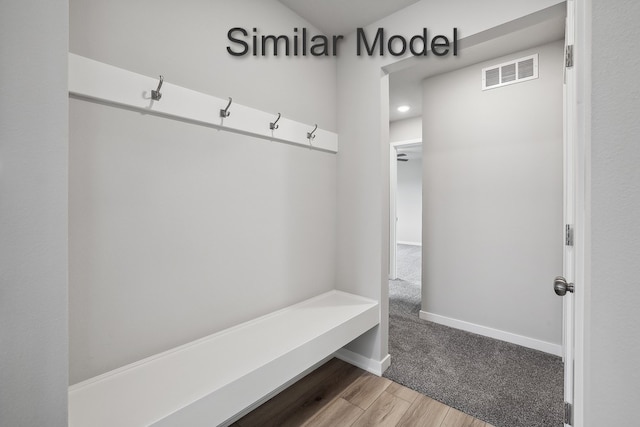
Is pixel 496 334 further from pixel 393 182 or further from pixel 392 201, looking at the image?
pixel 393 182

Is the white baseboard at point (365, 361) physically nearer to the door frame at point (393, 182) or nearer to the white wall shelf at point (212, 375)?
the white wall shelf at point (212, 375)

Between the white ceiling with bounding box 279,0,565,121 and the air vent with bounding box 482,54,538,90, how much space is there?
0.32 ft

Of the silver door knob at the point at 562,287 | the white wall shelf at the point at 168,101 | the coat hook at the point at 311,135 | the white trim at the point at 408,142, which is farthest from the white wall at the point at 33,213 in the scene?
the white trim at the point at 408,142

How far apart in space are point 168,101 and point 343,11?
1.36 metres

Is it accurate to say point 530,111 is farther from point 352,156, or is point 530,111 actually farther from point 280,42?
point 280,42

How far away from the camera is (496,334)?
2539 millimetres

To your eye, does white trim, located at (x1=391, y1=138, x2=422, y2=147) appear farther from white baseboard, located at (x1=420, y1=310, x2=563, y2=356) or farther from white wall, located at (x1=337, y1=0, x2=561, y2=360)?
white baseboard, located at (x1=420, y1=310, x2=563, y2=356)

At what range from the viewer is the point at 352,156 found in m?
2.18

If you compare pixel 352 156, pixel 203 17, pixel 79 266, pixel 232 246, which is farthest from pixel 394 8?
pixel 79 266

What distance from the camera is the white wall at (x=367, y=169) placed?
198 cm

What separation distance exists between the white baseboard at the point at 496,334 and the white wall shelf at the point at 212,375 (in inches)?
58.4

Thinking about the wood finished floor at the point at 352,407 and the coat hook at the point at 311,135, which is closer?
the wood finished floor at the point at 352,407

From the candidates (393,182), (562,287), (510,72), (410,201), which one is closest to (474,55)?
(510,72)

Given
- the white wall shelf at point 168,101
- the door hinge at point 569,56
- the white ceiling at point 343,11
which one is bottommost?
the white wall shelf at point 168,101
